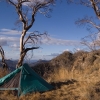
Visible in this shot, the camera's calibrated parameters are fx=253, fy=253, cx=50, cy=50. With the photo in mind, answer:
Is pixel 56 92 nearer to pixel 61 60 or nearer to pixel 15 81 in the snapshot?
pixel 15 81

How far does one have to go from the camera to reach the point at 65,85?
1005cm

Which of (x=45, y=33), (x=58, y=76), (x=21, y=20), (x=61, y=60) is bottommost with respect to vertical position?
(x=61, y=60)

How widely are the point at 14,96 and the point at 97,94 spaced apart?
108 inches

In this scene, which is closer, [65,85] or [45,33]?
[65,85]

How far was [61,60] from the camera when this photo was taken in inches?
846

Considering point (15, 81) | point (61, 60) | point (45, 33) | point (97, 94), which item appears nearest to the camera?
point (97, 94)

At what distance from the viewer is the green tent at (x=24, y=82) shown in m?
8.97

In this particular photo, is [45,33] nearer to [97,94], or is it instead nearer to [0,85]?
[0,85]

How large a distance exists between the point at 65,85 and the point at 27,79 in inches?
67.2

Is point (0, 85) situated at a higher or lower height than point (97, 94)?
lower

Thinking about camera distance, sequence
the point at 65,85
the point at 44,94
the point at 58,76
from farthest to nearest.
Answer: the point at 58,76 < the point at 65,85 < the point at 44,94

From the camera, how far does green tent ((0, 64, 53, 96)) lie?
8.97m

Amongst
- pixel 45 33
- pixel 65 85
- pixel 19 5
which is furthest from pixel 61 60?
pixel 65 85

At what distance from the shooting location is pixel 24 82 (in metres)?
9.06
